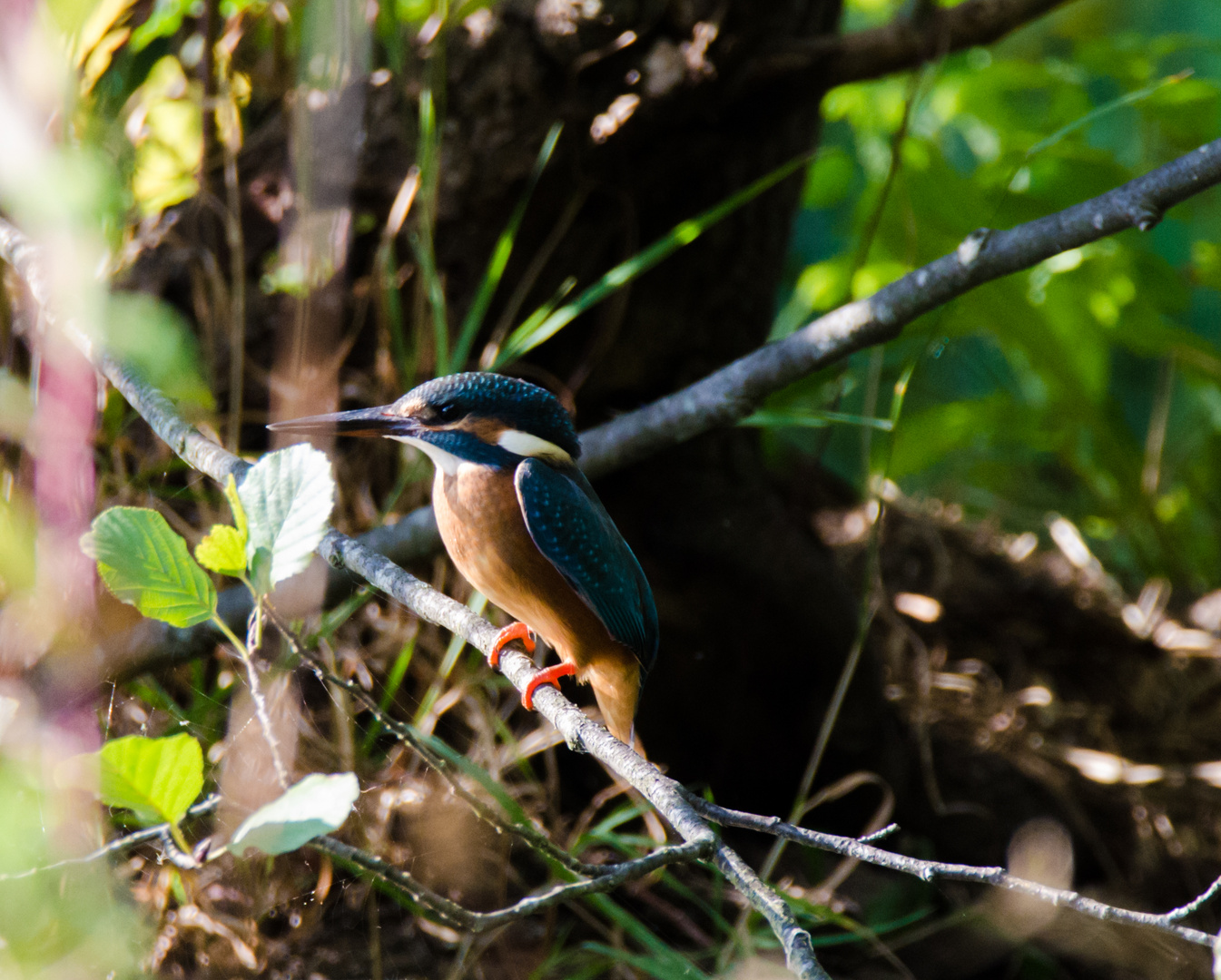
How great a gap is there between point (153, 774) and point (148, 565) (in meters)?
0.20

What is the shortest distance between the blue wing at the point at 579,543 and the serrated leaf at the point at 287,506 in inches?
22.3

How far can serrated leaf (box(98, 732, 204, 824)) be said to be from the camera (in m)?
0.62

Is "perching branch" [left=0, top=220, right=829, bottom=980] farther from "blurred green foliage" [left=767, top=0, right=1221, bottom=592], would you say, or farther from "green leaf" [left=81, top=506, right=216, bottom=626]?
"blurred green foliage" [left=767, top=0, right=1221, bottom=592]

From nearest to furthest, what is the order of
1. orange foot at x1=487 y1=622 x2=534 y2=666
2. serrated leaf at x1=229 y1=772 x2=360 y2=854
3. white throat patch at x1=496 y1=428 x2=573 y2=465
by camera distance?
serrated leaf at x1=229 y1=772 x2=360 y2=854, orange foot at x1=487 y1=622 x2=534 y2=666, white throat patch at x1=496 y1=428 x2=573 y2=465

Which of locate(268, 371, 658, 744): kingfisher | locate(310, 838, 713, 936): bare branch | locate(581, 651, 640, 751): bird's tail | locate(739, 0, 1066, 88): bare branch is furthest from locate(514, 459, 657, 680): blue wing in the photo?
locate(739, 0, 1066, 88): bare branch

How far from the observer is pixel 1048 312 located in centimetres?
294

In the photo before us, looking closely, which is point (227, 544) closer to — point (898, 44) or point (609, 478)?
point (609, 478)

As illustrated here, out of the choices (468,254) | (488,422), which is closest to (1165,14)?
(468,254)

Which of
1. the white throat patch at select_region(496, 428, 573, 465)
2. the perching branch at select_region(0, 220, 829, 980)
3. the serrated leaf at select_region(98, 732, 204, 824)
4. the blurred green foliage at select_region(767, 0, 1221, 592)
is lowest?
the blurred green foliage at select_region(767, 0, 1221, 592)

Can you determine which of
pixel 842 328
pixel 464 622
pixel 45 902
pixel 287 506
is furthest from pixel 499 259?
pixel 45 902

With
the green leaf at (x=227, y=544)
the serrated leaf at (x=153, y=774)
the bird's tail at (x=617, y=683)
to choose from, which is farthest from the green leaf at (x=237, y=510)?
the bird's tail at (x=617, y=683)

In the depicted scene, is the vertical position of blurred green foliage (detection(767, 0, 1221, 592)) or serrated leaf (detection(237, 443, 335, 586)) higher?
serrated leaf (detection(237, 443, 335, 586))

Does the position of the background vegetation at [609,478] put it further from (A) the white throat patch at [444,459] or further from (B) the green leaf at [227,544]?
(A) the white throat patch at [444,459]

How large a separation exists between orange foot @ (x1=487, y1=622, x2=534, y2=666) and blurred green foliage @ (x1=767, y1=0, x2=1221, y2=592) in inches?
24.0
